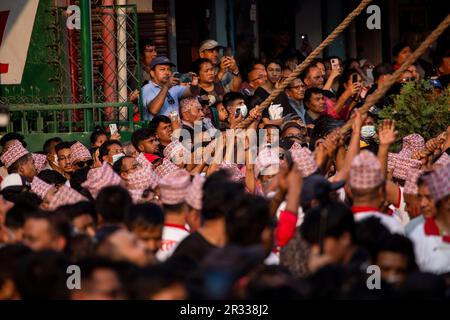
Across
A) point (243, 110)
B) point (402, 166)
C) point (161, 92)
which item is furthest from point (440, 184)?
point (161, 92)

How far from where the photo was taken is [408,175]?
10.2m

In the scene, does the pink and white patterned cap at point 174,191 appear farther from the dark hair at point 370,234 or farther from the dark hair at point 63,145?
the dark hair at point 63,145

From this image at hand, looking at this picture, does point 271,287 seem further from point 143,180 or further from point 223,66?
point 223,66

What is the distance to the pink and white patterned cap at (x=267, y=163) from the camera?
9.92 meters

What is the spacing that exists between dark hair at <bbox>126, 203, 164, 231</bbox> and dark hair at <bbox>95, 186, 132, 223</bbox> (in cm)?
47

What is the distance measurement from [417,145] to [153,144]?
232 centimetres

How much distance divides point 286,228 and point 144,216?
0.85 meters

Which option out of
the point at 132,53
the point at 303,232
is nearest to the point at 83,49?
the point at 132,53

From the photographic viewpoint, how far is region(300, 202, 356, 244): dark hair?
7074 millimetres

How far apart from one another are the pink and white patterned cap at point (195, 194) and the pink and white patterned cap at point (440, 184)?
134cm

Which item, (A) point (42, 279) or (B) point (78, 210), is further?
(B) point (78, 210)

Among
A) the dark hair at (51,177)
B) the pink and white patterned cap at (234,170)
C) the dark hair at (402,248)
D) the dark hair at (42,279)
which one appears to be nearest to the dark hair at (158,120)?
the dark hair at (51,177)

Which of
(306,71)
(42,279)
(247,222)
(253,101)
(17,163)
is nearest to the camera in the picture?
(42,279)

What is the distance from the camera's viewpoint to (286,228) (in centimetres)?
798
